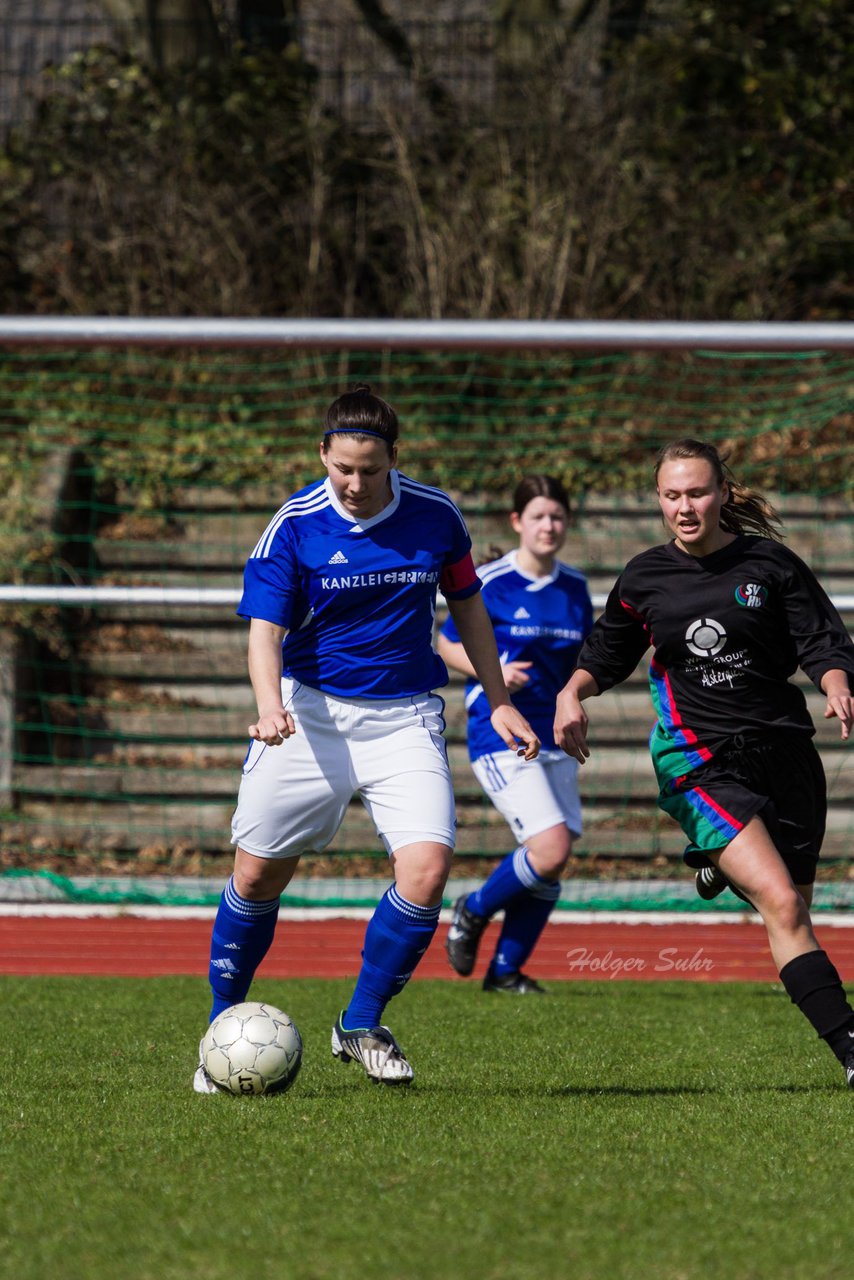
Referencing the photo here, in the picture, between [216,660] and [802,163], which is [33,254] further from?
[802,163]

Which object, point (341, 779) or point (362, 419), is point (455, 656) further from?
point (362, 419)

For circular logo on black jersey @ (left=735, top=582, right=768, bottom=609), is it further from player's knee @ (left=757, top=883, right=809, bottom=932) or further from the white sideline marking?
the white sideline marking

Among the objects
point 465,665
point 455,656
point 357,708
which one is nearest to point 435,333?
point 455,656

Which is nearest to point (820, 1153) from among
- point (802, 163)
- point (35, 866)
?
point (35, 866)

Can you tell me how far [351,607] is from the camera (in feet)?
15.2

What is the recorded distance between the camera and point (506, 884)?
6848 millimetres

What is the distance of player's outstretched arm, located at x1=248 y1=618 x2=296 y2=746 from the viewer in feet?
13.7

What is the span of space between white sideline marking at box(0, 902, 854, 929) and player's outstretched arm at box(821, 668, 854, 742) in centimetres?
451

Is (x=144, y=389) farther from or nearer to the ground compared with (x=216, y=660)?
farther from the ground

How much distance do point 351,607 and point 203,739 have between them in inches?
243

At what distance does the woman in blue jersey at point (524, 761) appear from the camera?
682cm

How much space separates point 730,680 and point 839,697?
0.37 meters

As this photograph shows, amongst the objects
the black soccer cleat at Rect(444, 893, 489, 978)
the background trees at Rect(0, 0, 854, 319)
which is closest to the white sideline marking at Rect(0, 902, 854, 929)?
the black soccer cleat at Rect(444, 893, 489, 978)

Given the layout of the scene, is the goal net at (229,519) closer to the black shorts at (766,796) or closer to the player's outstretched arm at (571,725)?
the player's outstretched arm at (571,725)
